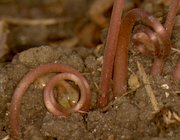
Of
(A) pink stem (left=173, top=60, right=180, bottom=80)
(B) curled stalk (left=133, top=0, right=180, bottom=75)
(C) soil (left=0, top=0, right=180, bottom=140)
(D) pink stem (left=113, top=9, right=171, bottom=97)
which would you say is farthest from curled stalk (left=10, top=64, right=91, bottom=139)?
(A) pink stem (left=173, top=60, right=180, bottom=80)

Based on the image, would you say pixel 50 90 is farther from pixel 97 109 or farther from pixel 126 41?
pixel 126 41

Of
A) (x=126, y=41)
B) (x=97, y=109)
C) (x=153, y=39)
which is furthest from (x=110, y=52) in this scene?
(x=97, y=109)

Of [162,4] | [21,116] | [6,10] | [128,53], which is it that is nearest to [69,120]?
[21,116]

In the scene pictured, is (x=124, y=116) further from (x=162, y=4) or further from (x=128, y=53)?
(x=162, y=4)

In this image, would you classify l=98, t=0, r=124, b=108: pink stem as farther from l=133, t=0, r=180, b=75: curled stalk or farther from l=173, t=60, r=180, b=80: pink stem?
l=173, t=60, r=180, b=80: pink stem

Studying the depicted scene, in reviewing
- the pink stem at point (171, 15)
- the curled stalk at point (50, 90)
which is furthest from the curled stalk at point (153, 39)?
the curled stalk at point (50, 90)

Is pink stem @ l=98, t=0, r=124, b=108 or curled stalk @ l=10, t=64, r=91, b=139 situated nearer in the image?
pink stem @ l=98, t=0, r=124, b=108
